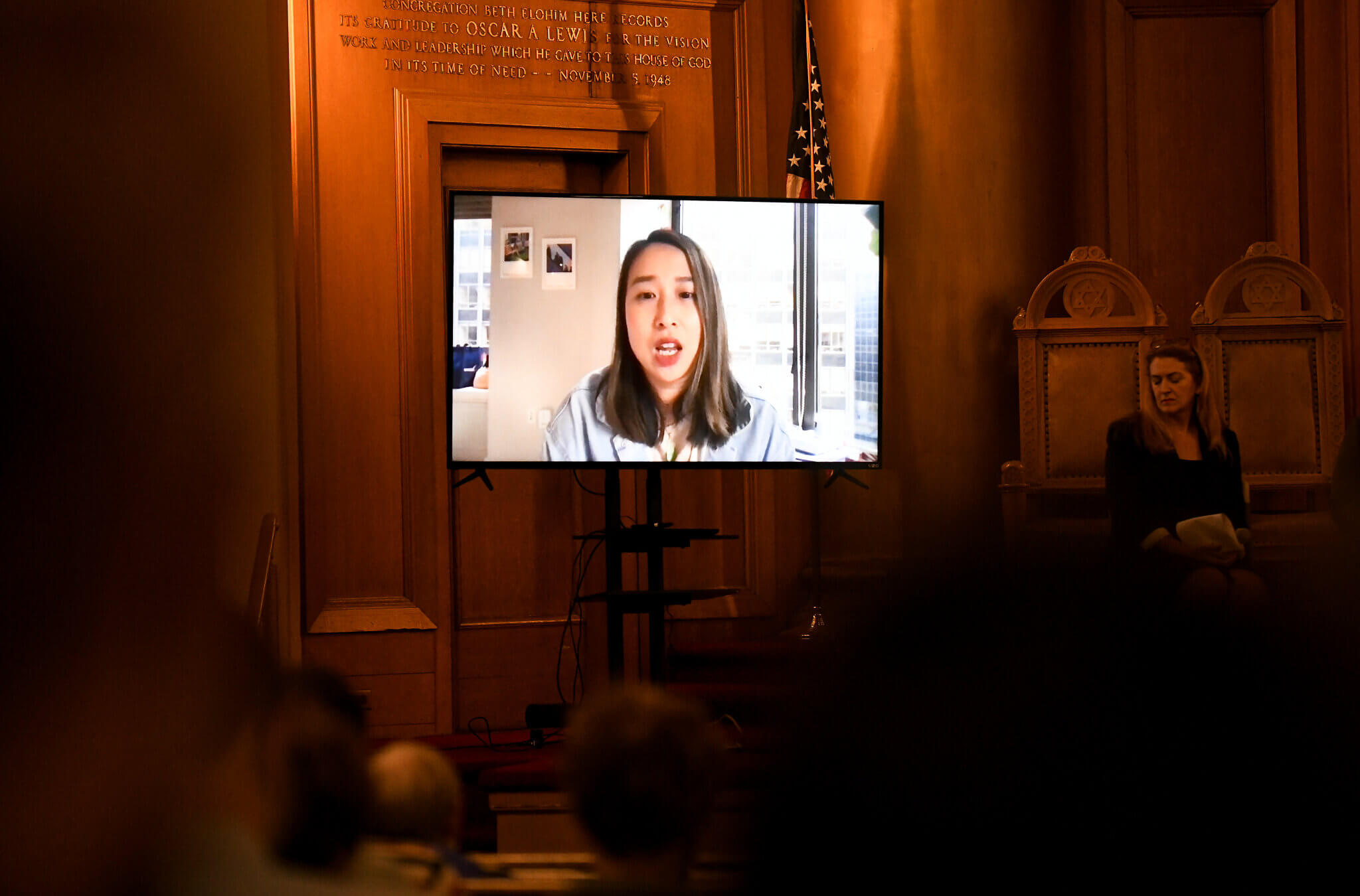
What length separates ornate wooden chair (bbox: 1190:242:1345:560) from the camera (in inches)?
195

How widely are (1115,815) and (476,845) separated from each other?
4.02m

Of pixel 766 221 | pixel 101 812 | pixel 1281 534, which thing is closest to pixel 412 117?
pixel 766 221

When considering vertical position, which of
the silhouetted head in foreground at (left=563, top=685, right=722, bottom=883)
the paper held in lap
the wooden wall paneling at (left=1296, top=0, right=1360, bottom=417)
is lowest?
the paper held in lap

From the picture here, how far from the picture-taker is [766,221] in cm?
450

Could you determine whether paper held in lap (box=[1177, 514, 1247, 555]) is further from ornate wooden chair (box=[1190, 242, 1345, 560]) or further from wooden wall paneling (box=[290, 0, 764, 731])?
wooden wall paneling (box=[290, 0, 764, 731])

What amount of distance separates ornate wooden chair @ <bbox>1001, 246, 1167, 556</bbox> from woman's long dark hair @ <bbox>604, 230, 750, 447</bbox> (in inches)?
48.7

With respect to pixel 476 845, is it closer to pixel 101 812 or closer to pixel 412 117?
pixel 412 117

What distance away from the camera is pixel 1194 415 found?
4.39 metres

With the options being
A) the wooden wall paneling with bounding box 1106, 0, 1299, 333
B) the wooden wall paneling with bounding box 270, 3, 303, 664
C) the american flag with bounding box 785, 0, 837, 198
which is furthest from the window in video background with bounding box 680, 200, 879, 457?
the wooden wall paneling with bounding box 1106, 0, 1299, 333

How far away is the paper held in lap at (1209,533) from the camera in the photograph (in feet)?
13.0

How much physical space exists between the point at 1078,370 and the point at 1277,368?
738mm

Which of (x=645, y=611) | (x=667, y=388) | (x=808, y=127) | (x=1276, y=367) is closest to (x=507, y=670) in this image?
(x=645, y=611)

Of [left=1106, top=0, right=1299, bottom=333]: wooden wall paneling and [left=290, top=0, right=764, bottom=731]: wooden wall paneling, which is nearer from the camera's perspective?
[left=290, top=0, right=764, bottom=731]: wooden wall paneling

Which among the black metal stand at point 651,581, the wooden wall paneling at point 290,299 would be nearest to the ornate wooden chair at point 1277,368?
the black metal stand at point 651,581
